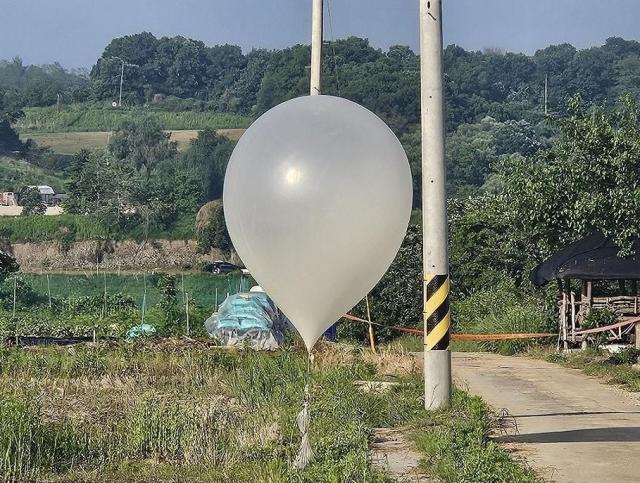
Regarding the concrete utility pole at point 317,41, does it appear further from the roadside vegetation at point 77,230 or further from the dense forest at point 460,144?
the roadside vegetation at point 77,230

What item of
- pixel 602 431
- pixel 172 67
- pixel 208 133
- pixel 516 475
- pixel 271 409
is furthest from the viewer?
pixel 172 67

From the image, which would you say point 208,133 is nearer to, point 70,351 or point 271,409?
point 70,351

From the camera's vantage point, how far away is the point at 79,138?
4690 inches

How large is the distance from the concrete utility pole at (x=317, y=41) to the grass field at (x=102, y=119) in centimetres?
9230

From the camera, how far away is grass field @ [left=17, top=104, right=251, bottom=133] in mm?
119500

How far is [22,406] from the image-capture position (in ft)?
40.2

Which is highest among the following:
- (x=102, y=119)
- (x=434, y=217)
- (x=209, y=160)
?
(x=102, y=119)

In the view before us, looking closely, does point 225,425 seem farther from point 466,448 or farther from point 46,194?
point 46,194

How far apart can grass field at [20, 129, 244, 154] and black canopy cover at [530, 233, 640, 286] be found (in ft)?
281

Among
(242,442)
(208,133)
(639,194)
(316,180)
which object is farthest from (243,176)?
(208,133)

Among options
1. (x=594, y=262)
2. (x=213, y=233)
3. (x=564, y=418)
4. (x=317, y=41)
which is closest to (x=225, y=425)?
(x=564, y=418)

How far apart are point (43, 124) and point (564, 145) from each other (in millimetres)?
107571

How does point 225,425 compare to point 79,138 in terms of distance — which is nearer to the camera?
point 225,425

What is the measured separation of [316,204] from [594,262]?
14.2 metres
